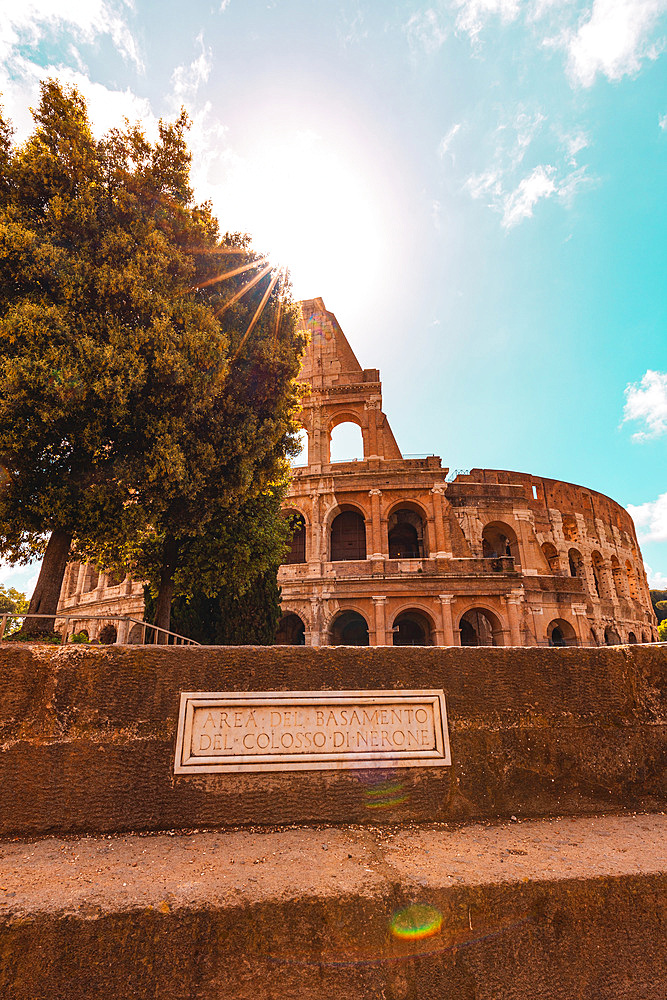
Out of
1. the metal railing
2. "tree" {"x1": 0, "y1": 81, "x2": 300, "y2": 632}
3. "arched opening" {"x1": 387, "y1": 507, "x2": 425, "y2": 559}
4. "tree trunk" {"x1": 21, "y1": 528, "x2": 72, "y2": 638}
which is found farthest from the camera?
"arched opening" {"x1": 387, "y1": 507, "x2": 425, "y2": 559}

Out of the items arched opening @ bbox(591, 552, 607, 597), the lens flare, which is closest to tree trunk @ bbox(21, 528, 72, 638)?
the lens flare

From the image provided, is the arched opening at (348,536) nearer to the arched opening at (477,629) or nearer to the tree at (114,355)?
the arched opening at (477,629)

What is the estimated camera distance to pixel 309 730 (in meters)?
2.37

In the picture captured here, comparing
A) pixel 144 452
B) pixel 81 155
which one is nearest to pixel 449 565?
pixel 144 452

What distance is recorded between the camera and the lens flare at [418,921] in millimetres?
1748

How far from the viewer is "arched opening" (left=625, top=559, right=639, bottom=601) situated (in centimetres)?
2764

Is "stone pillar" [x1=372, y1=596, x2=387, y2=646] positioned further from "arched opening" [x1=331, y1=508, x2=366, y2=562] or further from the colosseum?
"arched opening" [x1=331, y1=508, x2=366, y2=562]

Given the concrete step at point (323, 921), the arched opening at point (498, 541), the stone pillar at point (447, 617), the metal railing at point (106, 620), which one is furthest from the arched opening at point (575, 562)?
the concrete step at point (323, 921)

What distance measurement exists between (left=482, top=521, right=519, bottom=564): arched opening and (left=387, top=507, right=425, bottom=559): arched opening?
12.2 feet

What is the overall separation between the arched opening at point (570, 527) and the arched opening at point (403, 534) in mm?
10165

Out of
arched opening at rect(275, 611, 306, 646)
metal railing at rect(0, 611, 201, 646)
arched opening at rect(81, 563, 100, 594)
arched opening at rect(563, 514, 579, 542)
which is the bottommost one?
metal railing at rect(0, 611, 201, 646)

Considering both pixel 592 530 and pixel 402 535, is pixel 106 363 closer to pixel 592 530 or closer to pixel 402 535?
pixel 402 535

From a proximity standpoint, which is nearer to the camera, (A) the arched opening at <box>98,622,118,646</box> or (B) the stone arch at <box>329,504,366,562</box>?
(B) the stone arch at <box>329,504,366,562</box>

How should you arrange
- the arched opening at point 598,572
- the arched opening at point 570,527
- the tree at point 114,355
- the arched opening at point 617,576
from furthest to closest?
1. the arched opening at point 617,576
2. the arched opening at point 598,572
3. the arched opening at point 570,527
4. the tree at point 114,355
